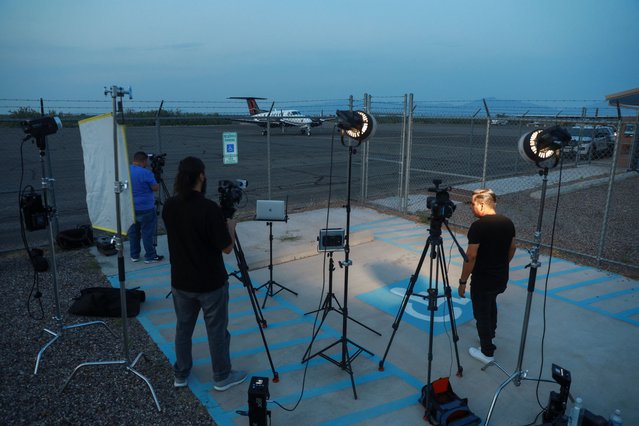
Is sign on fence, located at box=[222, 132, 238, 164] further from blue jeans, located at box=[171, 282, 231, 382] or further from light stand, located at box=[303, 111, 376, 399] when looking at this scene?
blue jeans, located at box=[171, 282, 231, 382]

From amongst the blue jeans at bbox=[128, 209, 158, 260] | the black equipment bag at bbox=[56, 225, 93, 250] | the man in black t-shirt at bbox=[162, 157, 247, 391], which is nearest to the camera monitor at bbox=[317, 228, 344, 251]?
the man in black t-shirt at bbox=[162, 157, 247, 391]

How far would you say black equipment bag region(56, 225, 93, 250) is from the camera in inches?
324

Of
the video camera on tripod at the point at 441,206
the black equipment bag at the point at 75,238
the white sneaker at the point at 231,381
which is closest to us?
the video camera on tripod at the point at 441,206

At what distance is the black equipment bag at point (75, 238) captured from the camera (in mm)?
8234

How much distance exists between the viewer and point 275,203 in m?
5.76

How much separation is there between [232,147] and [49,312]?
5.06 m

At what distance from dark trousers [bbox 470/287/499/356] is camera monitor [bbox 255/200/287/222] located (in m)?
2.55

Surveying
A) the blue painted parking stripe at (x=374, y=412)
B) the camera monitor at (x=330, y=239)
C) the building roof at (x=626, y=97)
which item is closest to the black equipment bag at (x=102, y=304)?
the camera monitor at (x=330, y=239)

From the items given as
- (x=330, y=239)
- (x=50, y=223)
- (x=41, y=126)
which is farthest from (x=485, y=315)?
(x=41, y=126)

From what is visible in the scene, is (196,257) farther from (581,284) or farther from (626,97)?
(626,97)

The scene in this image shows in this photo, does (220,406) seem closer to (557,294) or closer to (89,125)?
(89,125)

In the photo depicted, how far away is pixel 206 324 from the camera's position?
161 inches

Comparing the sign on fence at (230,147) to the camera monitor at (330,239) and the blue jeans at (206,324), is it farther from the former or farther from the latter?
the blue jeans at (206,324)

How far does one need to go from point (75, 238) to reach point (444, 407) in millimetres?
7422
